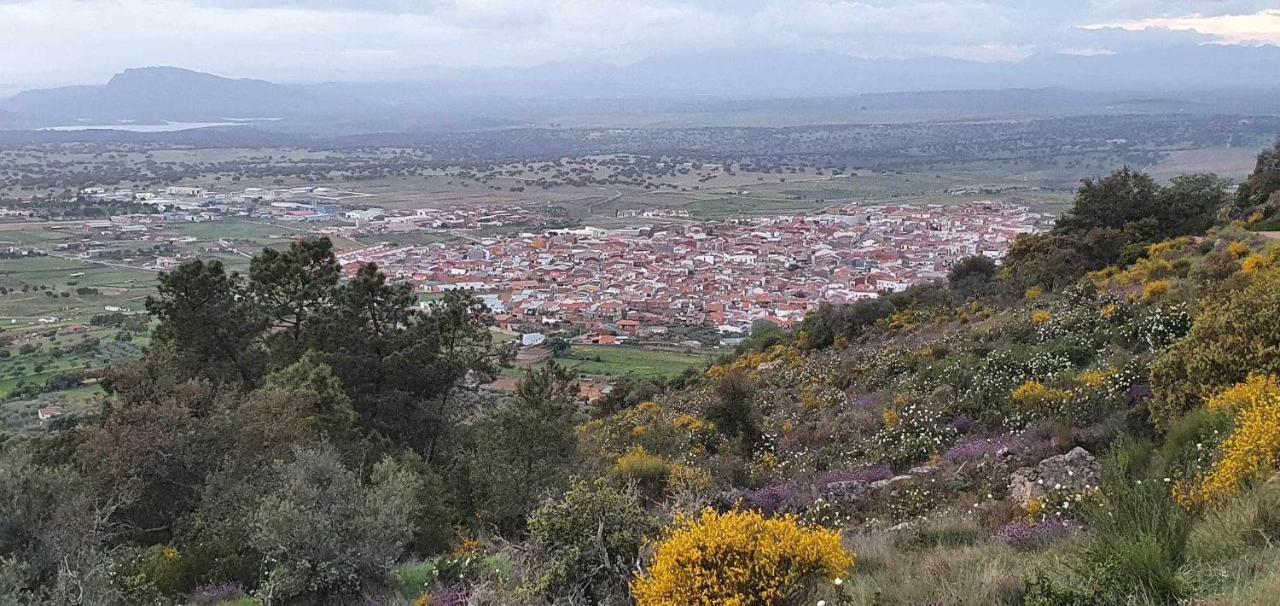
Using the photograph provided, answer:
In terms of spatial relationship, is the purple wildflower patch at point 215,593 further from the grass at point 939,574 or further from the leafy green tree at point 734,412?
the leafy green tree at point 734,412

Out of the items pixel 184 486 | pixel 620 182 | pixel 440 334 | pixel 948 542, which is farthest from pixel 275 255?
pixel 620 182

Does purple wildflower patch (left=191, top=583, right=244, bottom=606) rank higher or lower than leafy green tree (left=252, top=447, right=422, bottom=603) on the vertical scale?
lower

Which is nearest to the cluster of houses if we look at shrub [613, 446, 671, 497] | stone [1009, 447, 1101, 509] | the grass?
shrub [613, 446, 671, 497]

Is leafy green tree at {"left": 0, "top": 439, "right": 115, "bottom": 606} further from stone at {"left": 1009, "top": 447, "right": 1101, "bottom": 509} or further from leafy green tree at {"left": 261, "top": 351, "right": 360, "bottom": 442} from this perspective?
stone at {"left": 1009, "top": 447, "right": 1101, "bottom": 509}

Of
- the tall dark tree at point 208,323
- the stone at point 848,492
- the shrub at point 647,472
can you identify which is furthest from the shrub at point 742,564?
the tall dark tree at point 208,323

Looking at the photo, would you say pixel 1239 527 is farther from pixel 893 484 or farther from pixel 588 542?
pixel 893 484

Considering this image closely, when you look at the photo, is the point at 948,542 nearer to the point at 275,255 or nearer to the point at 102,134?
the point at 275,255
